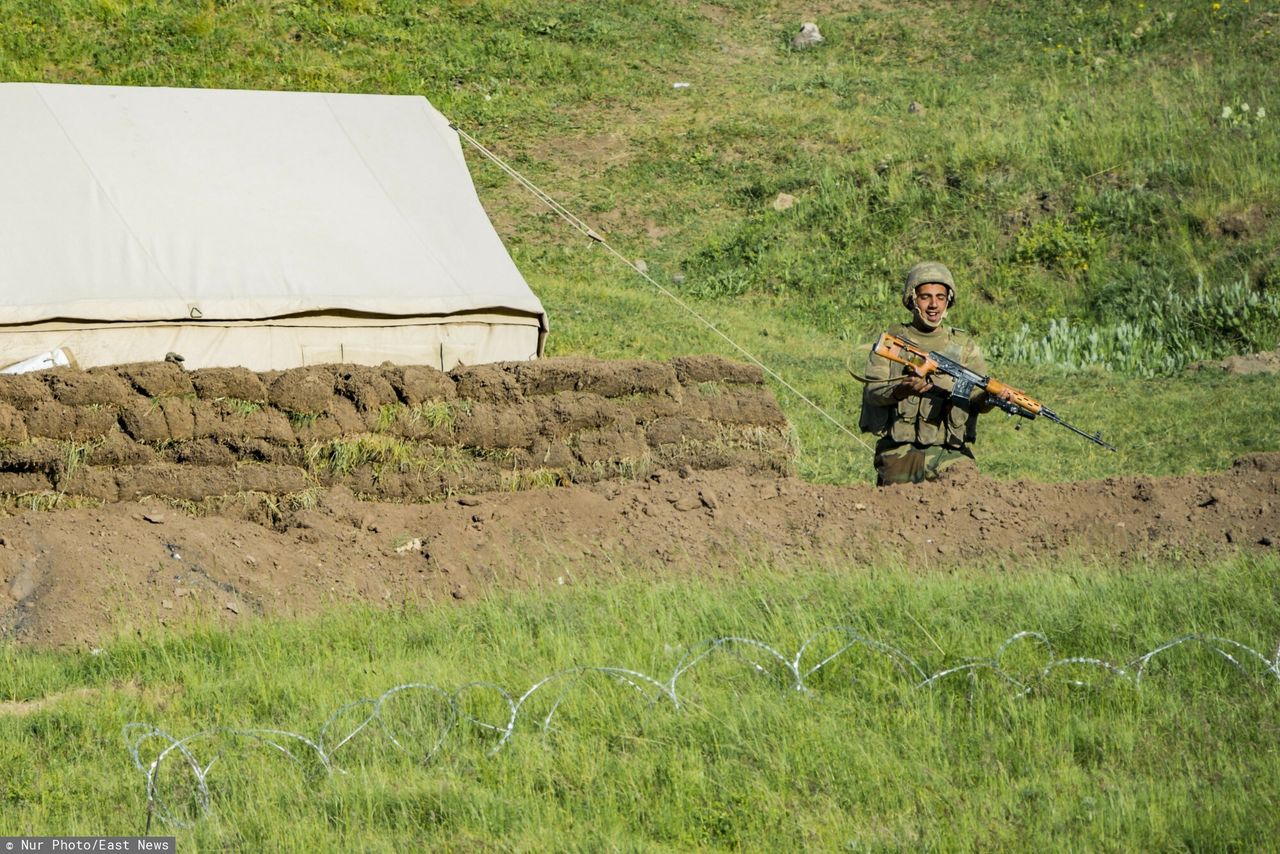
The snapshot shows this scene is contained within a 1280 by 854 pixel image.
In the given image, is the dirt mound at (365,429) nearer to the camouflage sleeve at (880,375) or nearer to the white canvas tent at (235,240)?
the white canvas tent at (235,240)

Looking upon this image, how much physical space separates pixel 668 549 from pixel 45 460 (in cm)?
328

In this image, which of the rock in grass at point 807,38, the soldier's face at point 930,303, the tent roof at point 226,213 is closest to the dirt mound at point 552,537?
the soldier's face at point 930,303

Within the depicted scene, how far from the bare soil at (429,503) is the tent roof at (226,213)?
185 centimetres

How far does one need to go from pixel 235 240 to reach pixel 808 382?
5319mm

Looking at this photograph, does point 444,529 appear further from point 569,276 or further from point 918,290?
point 569,276

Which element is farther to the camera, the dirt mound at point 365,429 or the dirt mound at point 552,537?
the dirt mound at point 365,429

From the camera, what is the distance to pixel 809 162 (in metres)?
19.8

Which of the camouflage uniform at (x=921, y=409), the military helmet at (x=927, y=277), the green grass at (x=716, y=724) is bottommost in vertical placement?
the green grass at (x=716, y=724)

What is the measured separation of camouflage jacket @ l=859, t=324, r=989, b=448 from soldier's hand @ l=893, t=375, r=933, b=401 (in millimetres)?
77

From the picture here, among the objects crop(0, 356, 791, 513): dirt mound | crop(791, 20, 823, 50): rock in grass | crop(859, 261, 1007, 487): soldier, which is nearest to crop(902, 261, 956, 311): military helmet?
crop(859, 261, 1007, 487): soldier

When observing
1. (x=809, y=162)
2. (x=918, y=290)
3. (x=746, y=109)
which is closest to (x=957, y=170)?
(x=809, y=162)

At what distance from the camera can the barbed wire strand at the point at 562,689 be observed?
196 inches

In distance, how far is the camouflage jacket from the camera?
Answer: 7289mm

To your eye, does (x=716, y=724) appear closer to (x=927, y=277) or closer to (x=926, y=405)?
(x=926, y=405)
